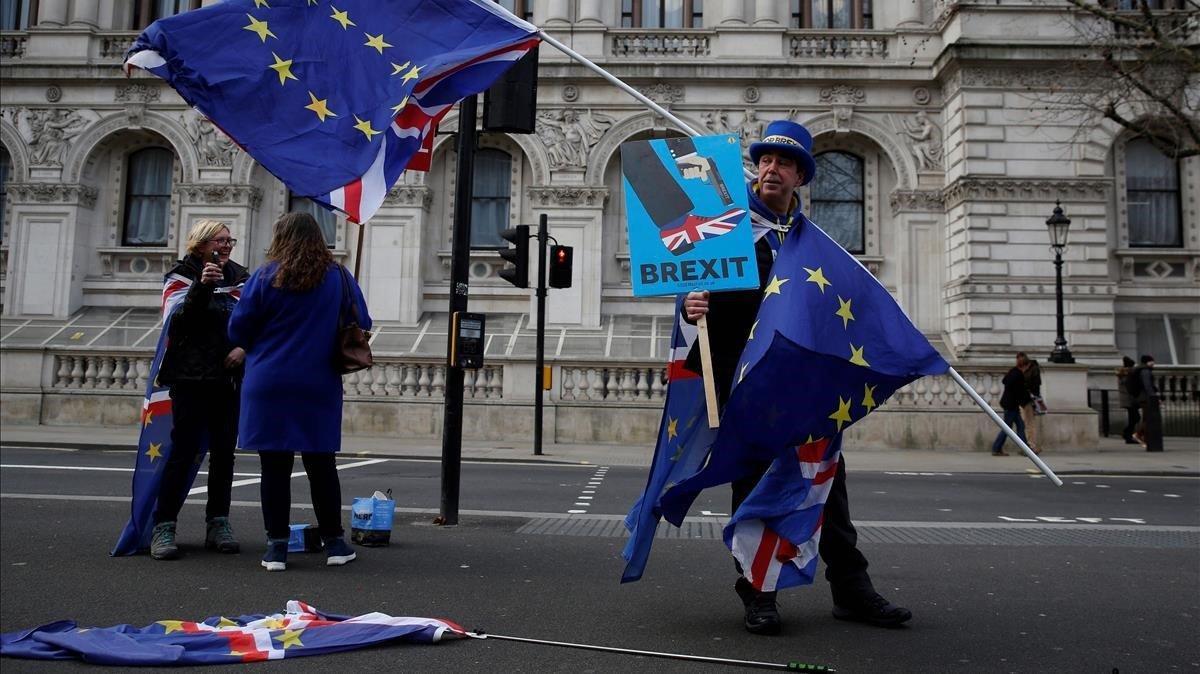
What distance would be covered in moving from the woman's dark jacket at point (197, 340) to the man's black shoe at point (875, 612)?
402 cm

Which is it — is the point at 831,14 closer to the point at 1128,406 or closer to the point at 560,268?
the point at 1128,406

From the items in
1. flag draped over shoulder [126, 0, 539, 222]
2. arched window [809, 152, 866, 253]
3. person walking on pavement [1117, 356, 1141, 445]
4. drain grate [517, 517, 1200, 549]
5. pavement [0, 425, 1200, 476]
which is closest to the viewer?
flag draped over shoulder [126, 0, 539, 222]

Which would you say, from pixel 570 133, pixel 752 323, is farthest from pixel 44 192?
pixel 752 323

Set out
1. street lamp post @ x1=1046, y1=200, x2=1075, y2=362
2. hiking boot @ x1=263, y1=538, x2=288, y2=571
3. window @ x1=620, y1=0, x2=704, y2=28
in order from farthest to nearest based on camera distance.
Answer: window @ x1=620, y1=0, x2=704, y2=28 → street lamp post @ x1=1046, y1=200, x2=1075, y2=362 → hiking boot @ x1=263, y1=538, x2=288, y2=571

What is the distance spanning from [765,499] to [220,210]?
24.5 meters

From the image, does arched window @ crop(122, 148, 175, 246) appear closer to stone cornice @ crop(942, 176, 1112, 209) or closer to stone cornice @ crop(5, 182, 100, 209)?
stone cornice @ crop(5, 182, 100, 209)

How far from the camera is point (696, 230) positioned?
4129 mm

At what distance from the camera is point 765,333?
3.97 meters

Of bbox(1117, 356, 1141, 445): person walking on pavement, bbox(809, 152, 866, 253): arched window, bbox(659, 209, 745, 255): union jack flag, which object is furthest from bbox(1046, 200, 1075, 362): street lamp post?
bbox(659, 209, 745, 255): union jack flag

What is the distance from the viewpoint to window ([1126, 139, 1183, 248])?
24.2 meters

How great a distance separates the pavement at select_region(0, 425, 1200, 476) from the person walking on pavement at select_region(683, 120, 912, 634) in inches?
385

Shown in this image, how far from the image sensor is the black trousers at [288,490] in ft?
17.4

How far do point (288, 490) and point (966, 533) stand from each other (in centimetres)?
529

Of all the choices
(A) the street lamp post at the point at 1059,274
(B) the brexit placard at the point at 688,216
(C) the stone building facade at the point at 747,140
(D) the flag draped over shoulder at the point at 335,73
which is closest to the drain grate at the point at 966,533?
(D) the flag draped over shoulder at the point at 335,73
